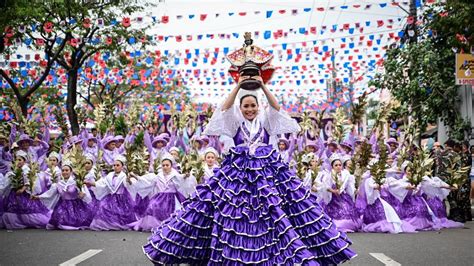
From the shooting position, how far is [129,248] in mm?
8859

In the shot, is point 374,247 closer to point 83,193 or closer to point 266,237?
point 266,237

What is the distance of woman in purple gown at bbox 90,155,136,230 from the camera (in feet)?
38.1

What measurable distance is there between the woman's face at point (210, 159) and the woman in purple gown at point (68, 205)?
217 cm

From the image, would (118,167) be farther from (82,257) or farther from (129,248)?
(82,257)

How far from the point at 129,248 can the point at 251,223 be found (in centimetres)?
419

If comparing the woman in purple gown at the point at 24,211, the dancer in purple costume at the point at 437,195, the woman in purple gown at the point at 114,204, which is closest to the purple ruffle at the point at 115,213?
the woman in purple gown at the point at 114,204

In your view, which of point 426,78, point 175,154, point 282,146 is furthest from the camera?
point 426,78

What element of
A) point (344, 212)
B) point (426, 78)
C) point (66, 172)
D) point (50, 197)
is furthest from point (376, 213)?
point (426, 78)

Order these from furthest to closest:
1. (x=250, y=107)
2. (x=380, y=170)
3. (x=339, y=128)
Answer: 1. (x=339, y=128)
2. (x=380, y=170)
3. (x=250, y=107)

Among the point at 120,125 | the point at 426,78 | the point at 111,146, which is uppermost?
the point at 426,78

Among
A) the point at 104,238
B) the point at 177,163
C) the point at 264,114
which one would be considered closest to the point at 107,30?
the point at 177,163

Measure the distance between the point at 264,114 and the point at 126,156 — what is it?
641 centimetres

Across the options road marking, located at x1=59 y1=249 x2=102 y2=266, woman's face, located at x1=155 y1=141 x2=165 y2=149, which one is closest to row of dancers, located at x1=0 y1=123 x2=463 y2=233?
woman's face, located at x1=155 y1=141 x2=165 y2=149

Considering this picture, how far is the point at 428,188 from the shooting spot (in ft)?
39.6
